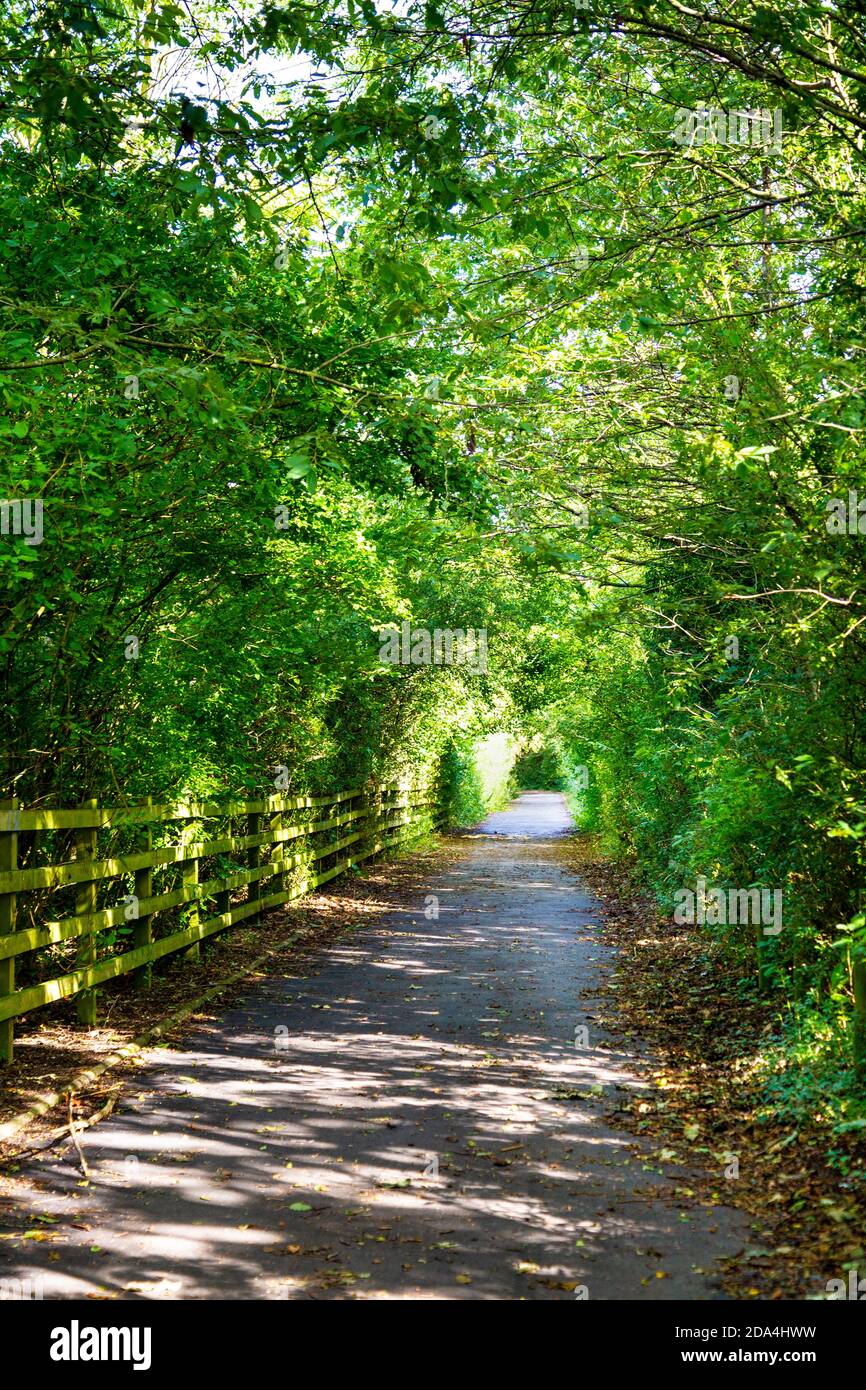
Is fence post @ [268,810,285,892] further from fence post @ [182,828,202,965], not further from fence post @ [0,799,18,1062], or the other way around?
fence post @ [0,799,18,1062]

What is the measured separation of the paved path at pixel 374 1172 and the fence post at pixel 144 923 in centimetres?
81

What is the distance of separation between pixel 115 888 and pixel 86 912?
1239 mm

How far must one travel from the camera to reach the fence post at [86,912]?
312 inches

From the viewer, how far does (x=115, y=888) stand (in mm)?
9125

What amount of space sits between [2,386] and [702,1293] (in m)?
4.79

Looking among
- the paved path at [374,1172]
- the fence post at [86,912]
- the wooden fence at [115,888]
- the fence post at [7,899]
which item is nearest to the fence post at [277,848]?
the wooden fence at [115,888]

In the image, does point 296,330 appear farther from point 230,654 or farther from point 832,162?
point 832,162

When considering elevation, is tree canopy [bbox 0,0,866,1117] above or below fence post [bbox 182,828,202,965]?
above

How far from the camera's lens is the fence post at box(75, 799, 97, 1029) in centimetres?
791

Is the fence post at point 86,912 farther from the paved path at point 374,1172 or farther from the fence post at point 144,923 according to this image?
the paved path at point 374,1172

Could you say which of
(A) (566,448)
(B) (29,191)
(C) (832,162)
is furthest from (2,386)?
(A) (566,448)

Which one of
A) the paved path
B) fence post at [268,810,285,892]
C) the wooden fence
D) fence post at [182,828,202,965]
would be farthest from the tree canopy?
fence post at [268,810,285,892]

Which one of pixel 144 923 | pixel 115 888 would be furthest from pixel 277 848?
pixel 144 923

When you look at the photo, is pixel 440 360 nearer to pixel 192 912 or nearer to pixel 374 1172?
pixel 192 912
